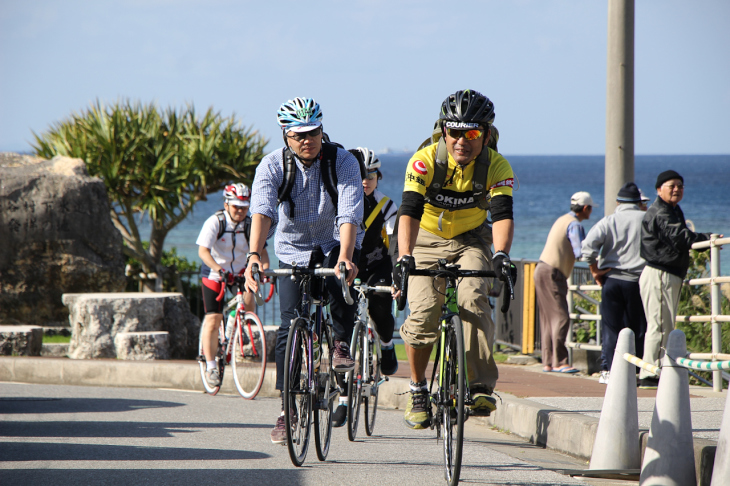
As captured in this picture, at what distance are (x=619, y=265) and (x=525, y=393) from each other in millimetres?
1966

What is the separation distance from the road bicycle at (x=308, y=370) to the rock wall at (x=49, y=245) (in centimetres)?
861

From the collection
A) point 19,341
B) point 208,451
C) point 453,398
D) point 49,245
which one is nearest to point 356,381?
point 208,451

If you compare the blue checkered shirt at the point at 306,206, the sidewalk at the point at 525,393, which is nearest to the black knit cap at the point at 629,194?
the sidewalk at the point at 525,393

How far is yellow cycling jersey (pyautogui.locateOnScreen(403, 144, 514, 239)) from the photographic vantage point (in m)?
5.52

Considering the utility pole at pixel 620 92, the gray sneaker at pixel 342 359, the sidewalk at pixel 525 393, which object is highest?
the utility pole at pixel 620 92

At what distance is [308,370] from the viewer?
537 centimetres

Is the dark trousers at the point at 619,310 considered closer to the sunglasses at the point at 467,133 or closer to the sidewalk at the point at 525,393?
the sidewalk at the point at 525,393

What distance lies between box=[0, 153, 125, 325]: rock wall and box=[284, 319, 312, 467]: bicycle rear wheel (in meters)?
9.00

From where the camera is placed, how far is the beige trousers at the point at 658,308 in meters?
8.28

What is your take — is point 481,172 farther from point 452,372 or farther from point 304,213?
point 452,372

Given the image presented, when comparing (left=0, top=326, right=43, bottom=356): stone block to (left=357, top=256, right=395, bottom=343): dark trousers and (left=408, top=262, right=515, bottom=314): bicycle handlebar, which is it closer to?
(left=357, top=256, right=395, bottom=343): dark trousers

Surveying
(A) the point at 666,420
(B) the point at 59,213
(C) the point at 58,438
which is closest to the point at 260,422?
(C) the point at 58,438

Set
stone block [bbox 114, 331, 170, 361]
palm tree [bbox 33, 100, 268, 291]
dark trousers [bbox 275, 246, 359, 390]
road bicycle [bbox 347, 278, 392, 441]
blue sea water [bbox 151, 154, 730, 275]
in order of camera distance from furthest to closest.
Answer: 1. blue sea water [bbox 151, 154, 730, 275]
2. palm tree [bbox 33, 100, 268, 291]
3. stone block [bbox 114, 331, 170, 361]
4. road bicycle [bbox 347, 278, 392, 441]
5. dark trousers [bbox 275, 246, 359, 390]

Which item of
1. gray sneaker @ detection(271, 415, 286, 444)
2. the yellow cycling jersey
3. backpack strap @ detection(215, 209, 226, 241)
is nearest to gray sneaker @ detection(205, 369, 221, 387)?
backpack strap @ detection(215, 209, 226, 241)
